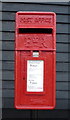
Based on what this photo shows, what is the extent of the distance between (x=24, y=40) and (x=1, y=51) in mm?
2063

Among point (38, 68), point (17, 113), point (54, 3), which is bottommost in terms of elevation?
point (17, 113)

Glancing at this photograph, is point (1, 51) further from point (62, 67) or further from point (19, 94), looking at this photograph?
point (19, 94)

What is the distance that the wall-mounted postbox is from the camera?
6289 mm

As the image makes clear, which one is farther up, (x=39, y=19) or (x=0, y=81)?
(x=39, y=19)

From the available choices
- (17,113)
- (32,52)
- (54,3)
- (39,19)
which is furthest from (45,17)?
(17,113)

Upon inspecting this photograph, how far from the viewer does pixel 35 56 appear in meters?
6.29

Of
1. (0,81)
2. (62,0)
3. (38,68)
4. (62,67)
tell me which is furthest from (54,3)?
(38,68)

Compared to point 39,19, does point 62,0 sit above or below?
above

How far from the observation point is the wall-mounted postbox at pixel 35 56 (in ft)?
20.6

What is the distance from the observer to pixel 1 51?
8.31m

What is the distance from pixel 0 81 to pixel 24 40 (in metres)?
2.17

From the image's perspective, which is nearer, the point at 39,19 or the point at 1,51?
the point at 39,19

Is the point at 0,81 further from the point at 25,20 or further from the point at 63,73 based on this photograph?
the point at 25,20

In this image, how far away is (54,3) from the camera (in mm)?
8445
